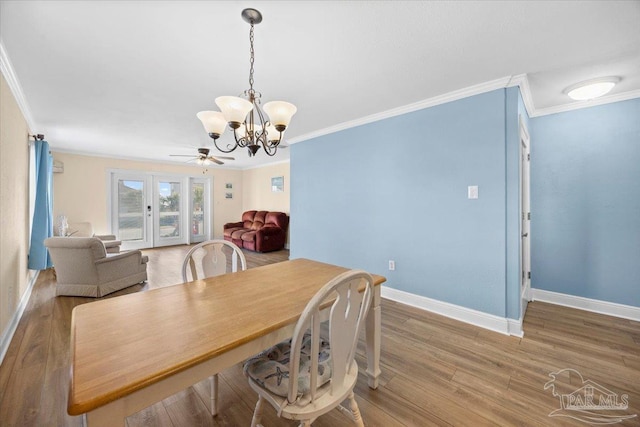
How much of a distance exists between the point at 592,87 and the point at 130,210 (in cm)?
807

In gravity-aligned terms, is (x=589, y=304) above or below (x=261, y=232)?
below

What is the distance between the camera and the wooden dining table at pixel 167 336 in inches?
27.5

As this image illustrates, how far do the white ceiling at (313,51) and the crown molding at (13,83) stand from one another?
0.03m

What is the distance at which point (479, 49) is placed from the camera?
74.1 inches

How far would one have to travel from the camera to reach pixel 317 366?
101 centimetres

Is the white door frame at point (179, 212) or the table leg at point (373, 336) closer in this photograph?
the table leg at point (373, 336)

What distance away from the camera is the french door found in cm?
606

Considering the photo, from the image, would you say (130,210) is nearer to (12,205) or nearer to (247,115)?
(12,205)

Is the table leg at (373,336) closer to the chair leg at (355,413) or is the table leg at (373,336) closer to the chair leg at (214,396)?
the chair leg at (355,413)

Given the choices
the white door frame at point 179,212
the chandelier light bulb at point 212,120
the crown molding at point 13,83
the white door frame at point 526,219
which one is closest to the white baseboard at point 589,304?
the white door frame at point 526,219

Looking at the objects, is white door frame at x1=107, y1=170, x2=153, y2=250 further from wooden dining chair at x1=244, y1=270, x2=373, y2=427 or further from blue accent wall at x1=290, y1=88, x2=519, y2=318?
wooden dining chair at x1=244, y1=270, x2=373, y2=427

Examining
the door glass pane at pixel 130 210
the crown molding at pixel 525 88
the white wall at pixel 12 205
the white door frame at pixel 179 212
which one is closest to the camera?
the white wall at pixel 12 205

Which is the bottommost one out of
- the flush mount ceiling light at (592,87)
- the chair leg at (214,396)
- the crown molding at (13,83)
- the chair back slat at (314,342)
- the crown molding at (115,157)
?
the chair leg at (214,396)

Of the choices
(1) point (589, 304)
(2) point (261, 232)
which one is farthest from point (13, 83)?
(1) point (589, 304)
